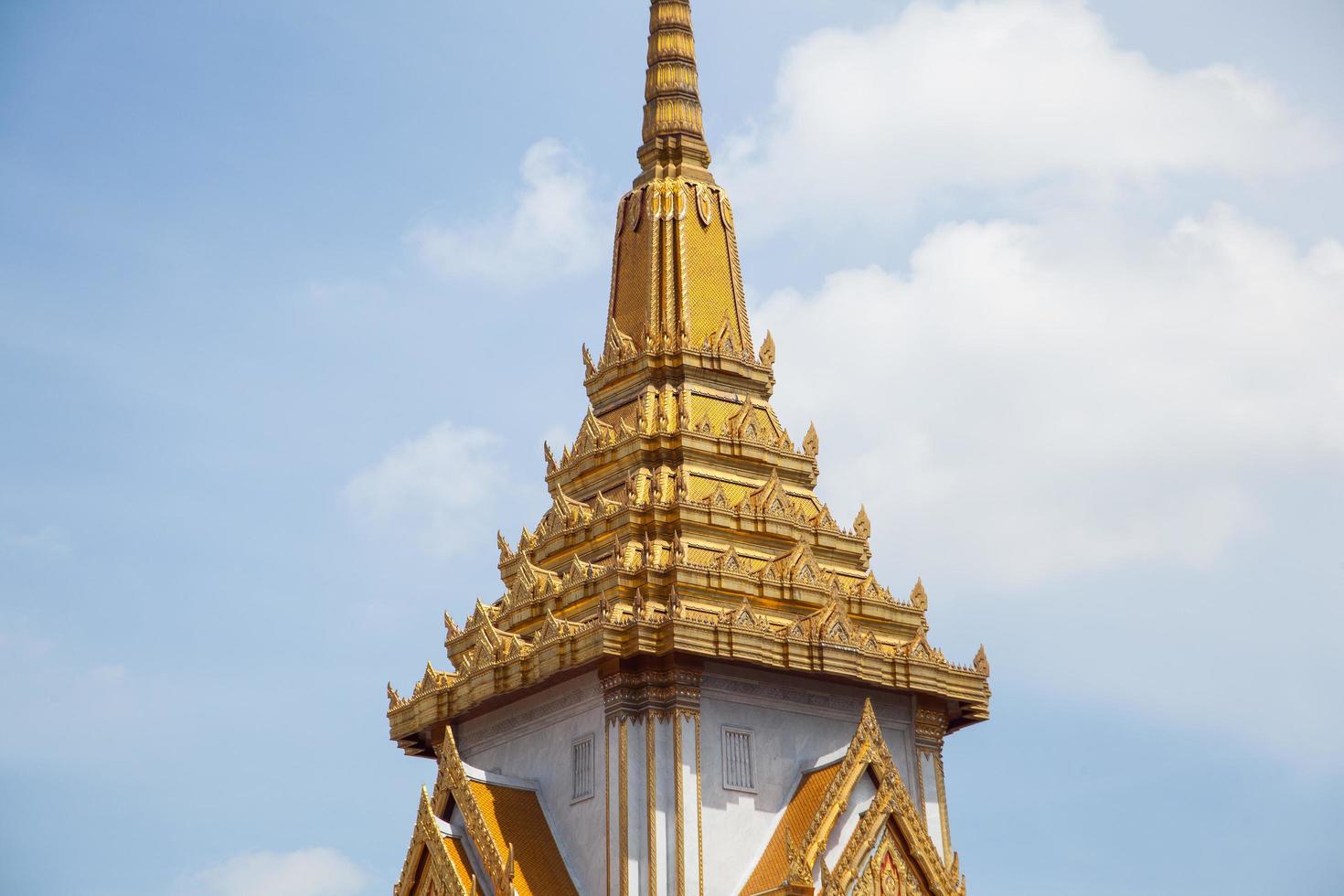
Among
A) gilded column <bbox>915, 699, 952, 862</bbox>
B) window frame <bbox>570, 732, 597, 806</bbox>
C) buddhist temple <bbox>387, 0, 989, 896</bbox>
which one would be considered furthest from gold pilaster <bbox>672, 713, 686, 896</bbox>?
gilded column <bbox>915, 699, 952, 862</bbox>

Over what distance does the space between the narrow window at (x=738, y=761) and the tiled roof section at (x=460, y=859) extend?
4.96 metres

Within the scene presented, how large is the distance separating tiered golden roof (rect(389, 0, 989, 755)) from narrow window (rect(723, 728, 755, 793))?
57.5 inches

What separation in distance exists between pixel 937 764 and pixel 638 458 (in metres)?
8.42

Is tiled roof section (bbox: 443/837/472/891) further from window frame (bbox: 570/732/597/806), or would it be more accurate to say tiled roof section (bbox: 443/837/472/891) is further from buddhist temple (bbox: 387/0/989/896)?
window frame (bbox: 570/732/597/806)

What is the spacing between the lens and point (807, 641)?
1848 inches

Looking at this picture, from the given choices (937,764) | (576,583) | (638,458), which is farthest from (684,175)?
(937,764)

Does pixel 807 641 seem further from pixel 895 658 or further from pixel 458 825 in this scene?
pixel 458 825

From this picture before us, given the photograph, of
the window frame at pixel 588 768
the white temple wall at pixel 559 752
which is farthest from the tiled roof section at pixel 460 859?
the window frame at pixel 588 768

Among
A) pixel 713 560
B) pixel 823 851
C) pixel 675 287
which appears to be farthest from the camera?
Result: pixel 675 287

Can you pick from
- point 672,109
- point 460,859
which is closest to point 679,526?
point 460,859

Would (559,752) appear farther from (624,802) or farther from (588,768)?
(624,802)

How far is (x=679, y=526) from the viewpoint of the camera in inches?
1927

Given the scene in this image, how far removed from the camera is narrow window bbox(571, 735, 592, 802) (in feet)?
154

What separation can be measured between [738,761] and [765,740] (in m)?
0.77
